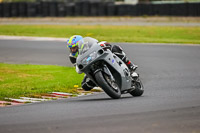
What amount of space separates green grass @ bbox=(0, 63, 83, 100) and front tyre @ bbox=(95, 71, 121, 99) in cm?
210

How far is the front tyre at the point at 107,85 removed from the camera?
920cm

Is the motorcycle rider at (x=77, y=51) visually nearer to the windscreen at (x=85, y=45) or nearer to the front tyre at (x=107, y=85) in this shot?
the windscreen at (x=85, y=45)

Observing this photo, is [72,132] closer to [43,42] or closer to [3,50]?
[3,50]

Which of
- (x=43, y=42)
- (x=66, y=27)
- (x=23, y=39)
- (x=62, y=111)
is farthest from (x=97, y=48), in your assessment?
(x=66, y=27)

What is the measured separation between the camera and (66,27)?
120ft

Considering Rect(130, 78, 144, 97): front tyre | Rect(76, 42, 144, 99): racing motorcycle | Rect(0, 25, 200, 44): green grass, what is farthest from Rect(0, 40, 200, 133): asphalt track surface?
Rect(0, 25, 200, 44): green grass

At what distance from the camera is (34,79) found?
13.6 metres

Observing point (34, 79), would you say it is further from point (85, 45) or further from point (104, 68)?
point (104, 68)

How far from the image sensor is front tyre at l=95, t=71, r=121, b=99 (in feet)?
30.2

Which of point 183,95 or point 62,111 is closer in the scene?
point 62,111

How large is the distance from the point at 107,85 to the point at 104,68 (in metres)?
0.36

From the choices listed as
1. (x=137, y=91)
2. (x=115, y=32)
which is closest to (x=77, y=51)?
(x=137, y=91)

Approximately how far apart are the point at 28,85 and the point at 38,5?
1231 inches

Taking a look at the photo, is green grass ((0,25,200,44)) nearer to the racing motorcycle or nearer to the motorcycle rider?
the motorcycle rider
